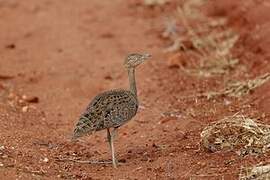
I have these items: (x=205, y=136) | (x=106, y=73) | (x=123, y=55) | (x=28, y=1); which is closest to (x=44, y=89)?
(x=106, y=73)

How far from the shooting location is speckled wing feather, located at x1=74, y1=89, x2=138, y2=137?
7.85 meters

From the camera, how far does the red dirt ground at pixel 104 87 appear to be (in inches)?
311

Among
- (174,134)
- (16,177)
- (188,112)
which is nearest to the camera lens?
(16,177)

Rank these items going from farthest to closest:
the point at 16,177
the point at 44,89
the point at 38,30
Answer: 1. the point at 38,30
2. the point at 44,89
3. the point at 16,177

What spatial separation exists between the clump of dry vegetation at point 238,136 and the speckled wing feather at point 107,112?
85 centimetres

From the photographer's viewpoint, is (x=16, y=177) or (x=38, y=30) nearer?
(x=16, y=177)

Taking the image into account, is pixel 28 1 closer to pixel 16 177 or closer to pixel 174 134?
pixel 174 134

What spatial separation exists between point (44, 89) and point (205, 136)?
12.9ft

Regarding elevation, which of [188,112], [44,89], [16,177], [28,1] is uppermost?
[28,1]

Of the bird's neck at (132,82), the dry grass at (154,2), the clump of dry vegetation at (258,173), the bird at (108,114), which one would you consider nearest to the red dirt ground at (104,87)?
the dry grass at (154,2)

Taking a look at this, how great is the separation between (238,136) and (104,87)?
12.0 ft

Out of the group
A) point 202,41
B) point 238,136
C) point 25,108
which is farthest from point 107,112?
point 202,41

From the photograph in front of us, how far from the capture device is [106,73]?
12.0 m

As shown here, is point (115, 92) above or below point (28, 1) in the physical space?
below
